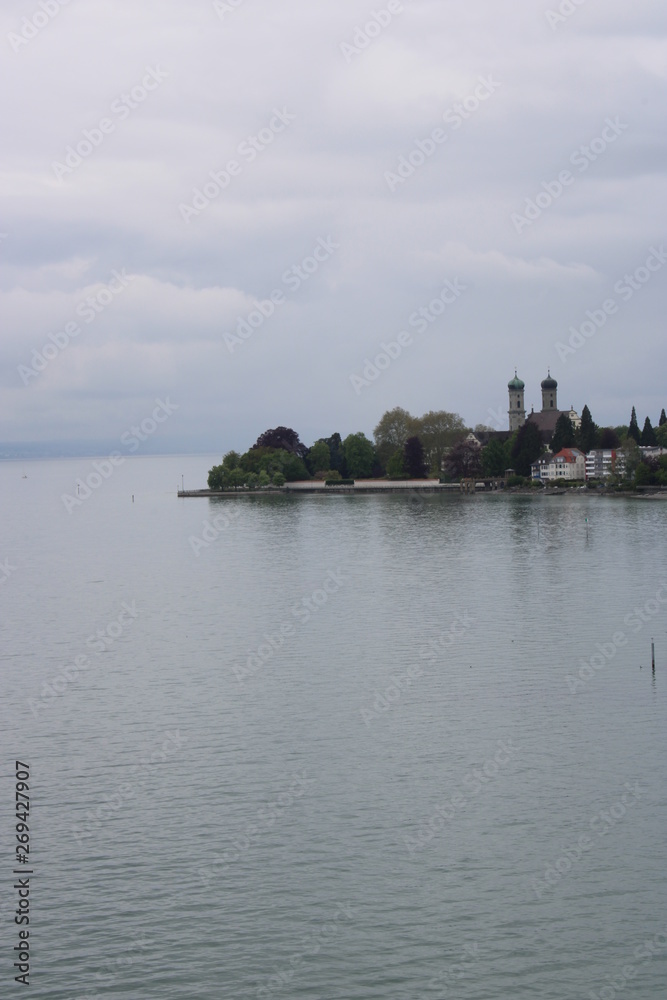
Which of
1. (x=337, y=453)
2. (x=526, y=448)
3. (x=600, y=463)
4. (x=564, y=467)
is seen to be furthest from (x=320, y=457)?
(x=600, y=463)

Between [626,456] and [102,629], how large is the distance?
112468mm

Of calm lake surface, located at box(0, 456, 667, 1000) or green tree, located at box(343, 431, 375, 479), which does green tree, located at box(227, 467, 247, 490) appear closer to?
green tree, located at box(343, 431, 375, 479)

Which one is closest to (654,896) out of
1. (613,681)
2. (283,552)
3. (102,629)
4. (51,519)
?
(613,681)

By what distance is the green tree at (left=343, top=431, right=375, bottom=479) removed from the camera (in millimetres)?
182500

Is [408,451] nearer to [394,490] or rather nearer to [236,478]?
[394,490]

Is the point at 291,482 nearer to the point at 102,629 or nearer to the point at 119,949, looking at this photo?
the point at 102,629

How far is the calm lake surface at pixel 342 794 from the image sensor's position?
1781 cm

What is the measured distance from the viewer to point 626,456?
14512cm

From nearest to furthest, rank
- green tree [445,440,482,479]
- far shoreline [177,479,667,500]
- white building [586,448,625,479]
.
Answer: far shoreline [177,479,667,500] < white building [586,448,625,479] < green tree [445,440,482,479]

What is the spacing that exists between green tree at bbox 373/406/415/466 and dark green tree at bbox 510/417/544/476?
25.0 metres

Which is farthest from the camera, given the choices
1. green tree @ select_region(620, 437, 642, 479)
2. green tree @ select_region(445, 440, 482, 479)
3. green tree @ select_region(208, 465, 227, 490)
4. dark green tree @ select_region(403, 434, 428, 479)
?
dark green tree @ select_region(403, 434, 428, 479)

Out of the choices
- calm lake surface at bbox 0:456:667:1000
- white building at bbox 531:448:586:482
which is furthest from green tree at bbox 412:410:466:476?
calm lake surface at bbox 0:456:667:1000

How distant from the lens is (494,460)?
16512 centimetres

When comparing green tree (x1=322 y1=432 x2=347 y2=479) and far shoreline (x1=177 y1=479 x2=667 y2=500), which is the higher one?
green tree (x1=322 y1=432 x2=347 y2=479)
